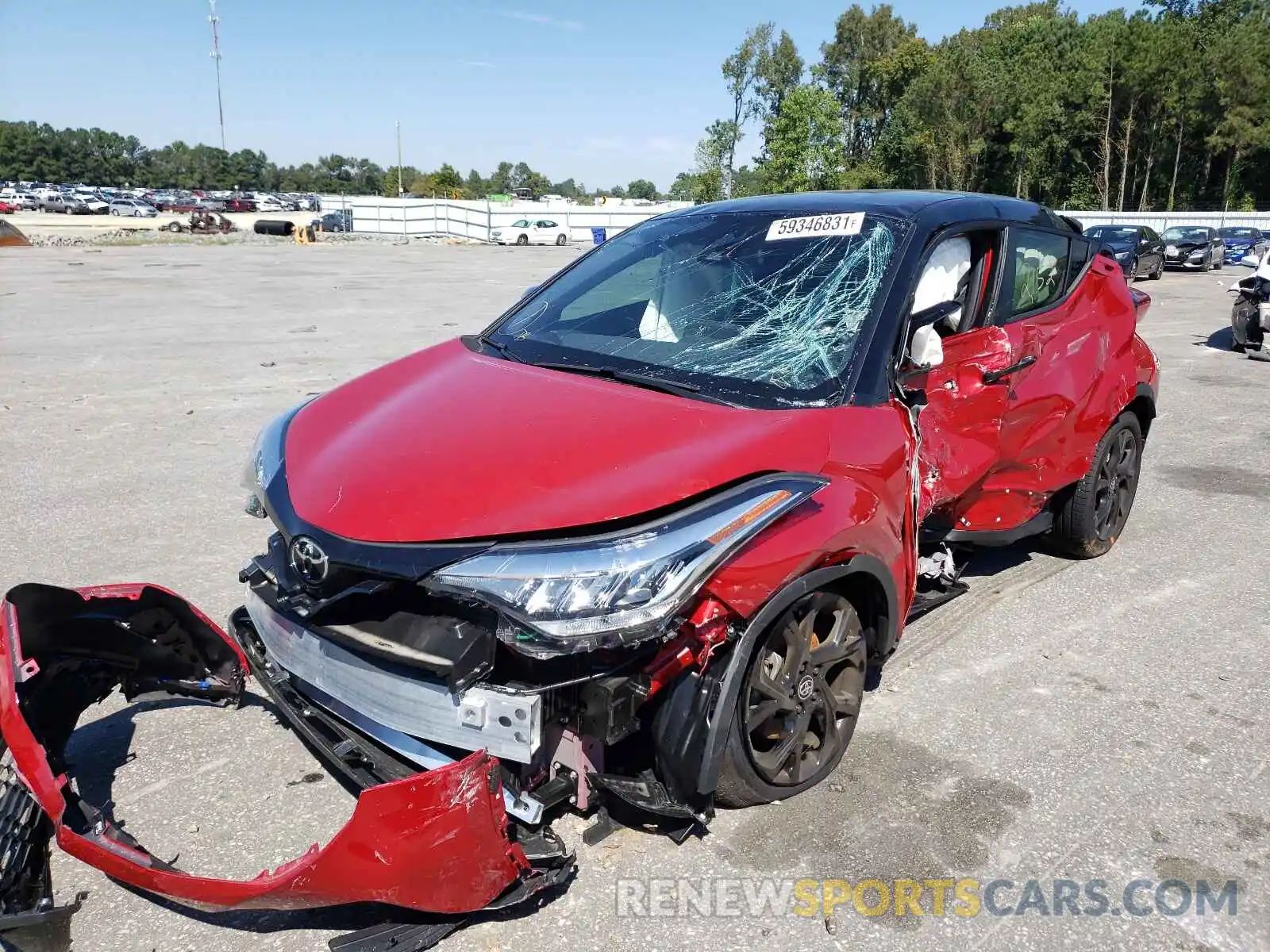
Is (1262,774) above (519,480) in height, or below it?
below

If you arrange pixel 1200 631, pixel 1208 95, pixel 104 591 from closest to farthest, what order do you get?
pixel 104 591, pixel 1200 631, pixel 1208 95

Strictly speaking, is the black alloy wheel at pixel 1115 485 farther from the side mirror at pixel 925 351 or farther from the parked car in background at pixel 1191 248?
the parked car in background at pixel 1191 248

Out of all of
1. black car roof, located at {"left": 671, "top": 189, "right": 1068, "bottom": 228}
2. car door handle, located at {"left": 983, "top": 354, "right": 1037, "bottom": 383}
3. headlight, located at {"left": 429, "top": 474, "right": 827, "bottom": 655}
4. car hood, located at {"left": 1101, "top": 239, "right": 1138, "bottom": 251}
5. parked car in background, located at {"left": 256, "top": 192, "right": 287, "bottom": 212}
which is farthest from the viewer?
parked car in background, located at {"left": 256, "top": 192, "right": 287, "bottom": 212}

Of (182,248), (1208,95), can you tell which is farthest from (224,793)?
(1208,95)

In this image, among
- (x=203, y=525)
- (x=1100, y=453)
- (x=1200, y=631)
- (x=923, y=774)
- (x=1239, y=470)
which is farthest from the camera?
(x=1239, y=470)

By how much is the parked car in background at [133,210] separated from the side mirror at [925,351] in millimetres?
74293

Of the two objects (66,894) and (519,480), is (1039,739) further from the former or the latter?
(66,894)

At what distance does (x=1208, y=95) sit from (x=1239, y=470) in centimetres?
5166

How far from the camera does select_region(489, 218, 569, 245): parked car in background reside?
43.7 m

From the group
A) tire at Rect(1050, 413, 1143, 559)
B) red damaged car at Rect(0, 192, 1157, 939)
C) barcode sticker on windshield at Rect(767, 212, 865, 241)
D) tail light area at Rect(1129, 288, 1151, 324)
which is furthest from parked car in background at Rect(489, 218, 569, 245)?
barcode sticker on windshield at Rect(767, 212, 865, 241)

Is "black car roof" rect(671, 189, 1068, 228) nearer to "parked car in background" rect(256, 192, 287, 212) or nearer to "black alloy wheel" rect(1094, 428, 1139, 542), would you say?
"black alloy wheel" rect(1094, 428, 1139, 542)

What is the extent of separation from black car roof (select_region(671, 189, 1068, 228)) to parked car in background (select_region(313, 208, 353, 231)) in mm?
48385

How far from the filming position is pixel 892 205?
12.1 feet

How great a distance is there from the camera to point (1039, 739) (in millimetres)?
3383
